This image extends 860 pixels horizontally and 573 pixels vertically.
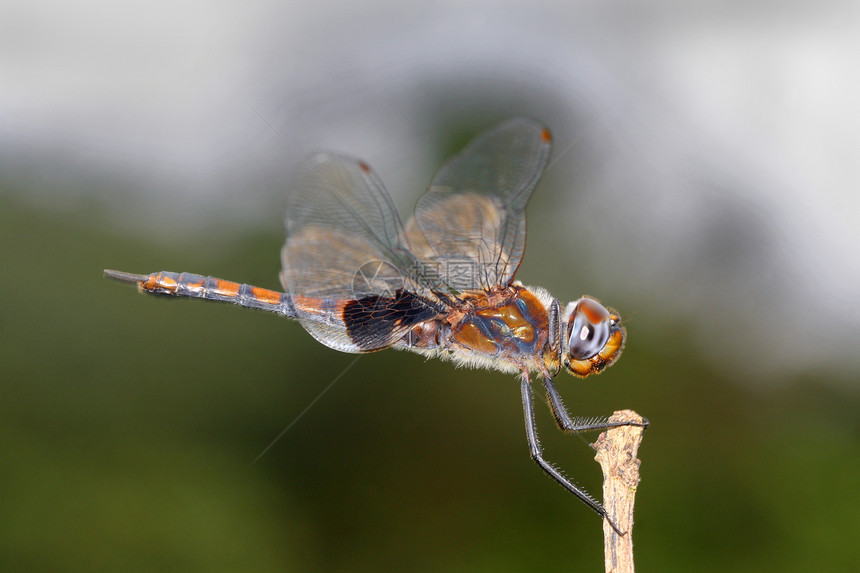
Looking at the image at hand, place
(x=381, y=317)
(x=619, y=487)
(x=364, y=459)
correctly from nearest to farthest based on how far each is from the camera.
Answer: (x=619, y=487) → (x=381, y=317) → (x=364, y=459)

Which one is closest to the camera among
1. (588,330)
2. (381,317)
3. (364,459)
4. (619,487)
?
(619,487)

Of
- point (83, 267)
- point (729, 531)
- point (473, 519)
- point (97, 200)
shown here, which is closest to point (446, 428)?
point (473, 519)

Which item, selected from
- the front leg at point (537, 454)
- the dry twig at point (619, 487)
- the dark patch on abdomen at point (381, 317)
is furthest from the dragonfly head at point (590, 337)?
the dark patch on abdomen at point (381, 317)

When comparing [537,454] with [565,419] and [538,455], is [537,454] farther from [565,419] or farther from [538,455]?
[565,419]

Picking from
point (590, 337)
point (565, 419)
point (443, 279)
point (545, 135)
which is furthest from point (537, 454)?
point (545, 135)

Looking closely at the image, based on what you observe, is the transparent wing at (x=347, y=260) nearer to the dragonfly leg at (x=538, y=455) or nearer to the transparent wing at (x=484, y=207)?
the transparent wing at (x=484, y=207)
